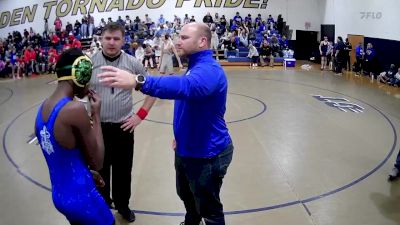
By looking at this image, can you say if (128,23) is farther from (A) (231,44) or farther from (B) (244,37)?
(B) (244,37)

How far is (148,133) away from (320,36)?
18.0 metres

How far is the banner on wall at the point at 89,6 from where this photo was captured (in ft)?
71.3

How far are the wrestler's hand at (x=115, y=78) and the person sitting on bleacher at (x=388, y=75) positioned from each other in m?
13.2

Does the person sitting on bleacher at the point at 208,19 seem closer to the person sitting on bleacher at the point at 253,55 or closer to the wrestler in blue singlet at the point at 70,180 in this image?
the person sitting on bleacher at the point at 253,55

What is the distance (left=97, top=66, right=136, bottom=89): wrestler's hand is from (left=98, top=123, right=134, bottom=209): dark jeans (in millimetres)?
1822

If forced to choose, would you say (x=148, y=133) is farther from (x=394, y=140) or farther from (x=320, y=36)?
(x=320, y=36)

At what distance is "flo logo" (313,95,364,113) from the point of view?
926 cm

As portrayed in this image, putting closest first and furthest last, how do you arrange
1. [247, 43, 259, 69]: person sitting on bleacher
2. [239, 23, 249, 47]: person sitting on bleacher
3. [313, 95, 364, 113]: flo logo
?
1. [313, 95, 364, 113]: flo logo
2. [247, 43, 259, 69]: person sitting on bleacher
3. [239, 23, 249, 47]: person sitting on bleacher

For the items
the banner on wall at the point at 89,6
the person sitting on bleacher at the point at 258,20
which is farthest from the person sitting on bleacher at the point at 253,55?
the banner on wall at the point at 89,6

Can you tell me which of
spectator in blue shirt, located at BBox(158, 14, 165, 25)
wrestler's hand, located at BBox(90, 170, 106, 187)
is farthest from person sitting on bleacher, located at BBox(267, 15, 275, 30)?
wrestler's hand, located at BBox(90, 170, 106, 187)

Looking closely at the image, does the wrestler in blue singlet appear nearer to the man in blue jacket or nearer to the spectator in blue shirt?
the man in blue jacket

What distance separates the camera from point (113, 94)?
368cm

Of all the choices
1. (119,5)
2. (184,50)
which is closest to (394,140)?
(184,50)

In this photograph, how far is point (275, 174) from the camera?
534 centimetres
